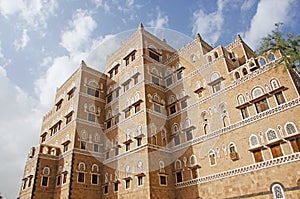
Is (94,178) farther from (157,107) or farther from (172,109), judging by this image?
(172,109)

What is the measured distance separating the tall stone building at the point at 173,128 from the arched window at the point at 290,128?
73 mm

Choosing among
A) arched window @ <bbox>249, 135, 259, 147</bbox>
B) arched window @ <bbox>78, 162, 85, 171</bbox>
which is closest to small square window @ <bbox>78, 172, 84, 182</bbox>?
arched window @ <bbox>78, 162, 85, 171</bbox>

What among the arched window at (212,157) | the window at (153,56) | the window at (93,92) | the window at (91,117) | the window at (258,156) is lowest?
the window at (258,156)

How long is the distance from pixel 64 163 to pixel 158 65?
1742 centimetres

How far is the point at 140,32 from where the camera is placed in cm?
3269

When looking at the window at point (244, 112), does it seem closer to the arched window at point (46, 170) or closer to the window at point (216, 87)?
the window at point (216, 87)

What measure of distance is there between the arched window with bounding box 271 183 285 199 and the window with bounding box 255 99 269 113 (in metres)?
6.13

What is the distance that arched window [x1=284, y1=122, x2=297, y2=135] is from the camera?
1761cm

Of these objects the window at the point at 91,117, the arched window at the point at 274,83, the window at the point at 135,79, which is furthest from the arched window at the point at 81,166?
the arched window at the point at 274,83

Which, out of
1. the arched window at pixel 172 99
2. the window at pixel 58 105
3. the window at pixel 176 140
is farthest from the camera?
the window at pixel 58 105

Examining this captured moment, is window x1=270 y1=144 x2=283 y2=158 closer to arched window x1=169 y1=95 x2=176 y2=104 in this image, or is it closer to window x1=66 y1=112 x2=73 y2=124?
arched window x1=169 y1=95 x2=176 y2=104

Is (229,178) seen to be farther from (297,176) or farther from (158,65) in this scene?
(158,65)

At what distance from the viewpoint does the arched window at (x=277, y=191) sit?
1703 cm

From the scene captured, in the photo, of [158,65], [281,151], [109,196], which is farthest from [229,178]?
[158,65]
